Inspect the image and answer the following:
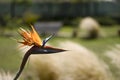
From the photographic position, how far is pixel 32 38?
4.35 ft

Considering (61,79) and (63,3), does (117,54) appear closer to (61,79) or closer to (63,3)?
(61,79)

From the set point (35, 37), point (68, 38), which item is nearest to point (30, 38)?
point (35, 37)

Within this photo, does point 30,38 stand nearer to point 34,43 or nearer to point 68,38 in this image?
point 34,43

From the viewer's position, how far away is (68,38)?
31.2ft

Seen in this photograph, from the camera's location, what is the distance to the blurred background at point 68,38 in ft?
8.31

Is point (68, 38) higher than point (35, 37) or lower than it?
lower

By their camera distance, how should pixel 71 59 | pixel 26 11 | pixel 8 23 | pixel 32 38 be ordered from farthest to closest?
pixel 26 11
pixel 8 23
pixel 71 59
pixel 32 38

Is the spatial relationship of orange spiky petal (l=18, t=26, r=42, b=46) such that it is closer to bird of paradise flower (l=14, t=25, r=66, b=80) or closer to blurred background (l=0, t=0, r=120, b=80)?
bird of paradise flower (l=14, t=25, r=66, b=80)

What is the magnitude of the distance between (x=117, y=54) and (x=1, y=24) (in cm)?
928

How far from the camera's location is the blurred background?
2534 millimetres

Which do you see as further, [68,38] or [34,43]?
[68,38]

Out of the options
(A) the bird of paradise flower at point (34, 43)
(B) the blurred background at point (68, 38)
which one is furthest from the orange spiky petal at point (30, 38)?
(B) the blurred background at point (68, 38)

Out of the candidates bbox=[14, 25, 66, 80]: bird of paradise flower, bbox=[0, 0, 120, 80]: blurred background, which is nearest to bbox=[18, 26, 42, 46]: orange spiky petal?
bbox=[14, 25, 66, 80]: bird of paradise flower

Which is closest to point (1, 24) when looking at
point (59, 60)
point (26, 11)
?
point (26, 11)
